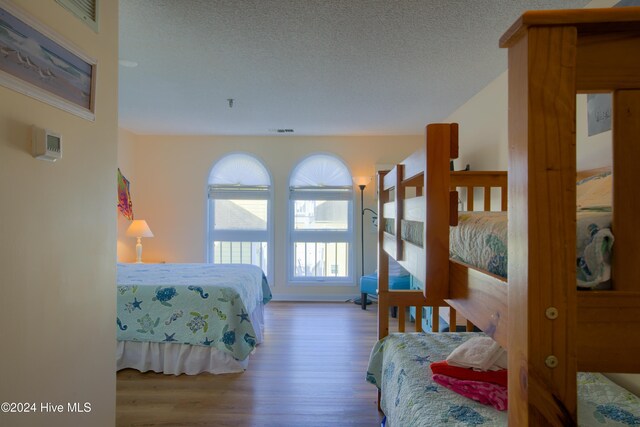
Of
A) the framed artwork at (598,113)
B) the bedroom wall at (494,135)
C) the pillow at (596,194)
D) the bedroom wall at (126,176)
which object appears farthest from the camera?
the bedroom wall at (126,176)

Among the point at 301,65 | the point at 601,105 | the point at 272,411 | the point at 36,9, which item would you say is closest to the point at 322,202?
the point at 301,65

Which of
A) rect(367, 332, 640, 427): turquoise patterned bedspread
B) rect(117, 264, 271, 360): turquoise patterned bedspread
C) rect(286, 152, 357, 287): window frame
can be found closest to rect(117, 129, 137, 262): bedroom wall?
rect(117, 264, 271, 360): turquoise patterned bedspread

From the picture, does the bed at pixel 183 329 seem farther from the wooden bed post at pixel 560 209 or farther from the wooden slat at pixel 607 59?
the wooden slat at pixel 607 59

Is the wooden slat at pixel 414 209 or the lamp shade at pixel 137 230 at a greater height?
the wooden slat at pixel 414 209

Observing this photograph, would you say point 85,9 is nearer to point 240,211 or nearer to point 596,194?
point 596,194

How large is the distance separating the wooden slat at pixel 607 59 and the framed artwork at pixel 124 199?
487cm

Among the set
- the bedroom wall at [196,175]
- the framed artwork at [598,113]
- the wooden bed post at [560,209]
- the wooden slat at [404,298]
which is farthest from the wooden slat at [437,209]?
the bedroom wall at [196,175]

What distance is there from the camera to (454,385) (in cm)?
138

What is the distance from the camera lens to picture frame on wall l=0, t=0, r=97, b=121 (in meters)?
1.03

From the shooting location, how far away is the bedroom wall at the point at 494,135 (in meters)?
1.70

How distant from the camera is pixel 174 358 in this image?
8.79 feet

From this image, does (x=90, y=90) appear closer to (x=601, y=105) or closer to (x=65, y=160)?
(x=65, y=160)

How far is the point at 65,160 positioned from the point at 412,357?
1.75m

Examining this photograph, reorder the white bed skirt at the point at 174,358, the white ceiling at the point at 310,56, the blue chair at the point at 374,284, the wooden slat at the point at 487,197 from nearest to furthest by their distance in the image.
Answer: the white ceiling at the point at 310,56, the wooden slat at the point at 487,197, the white bed skirt at the point at 174,358, the blue chair at the point at 374,284
